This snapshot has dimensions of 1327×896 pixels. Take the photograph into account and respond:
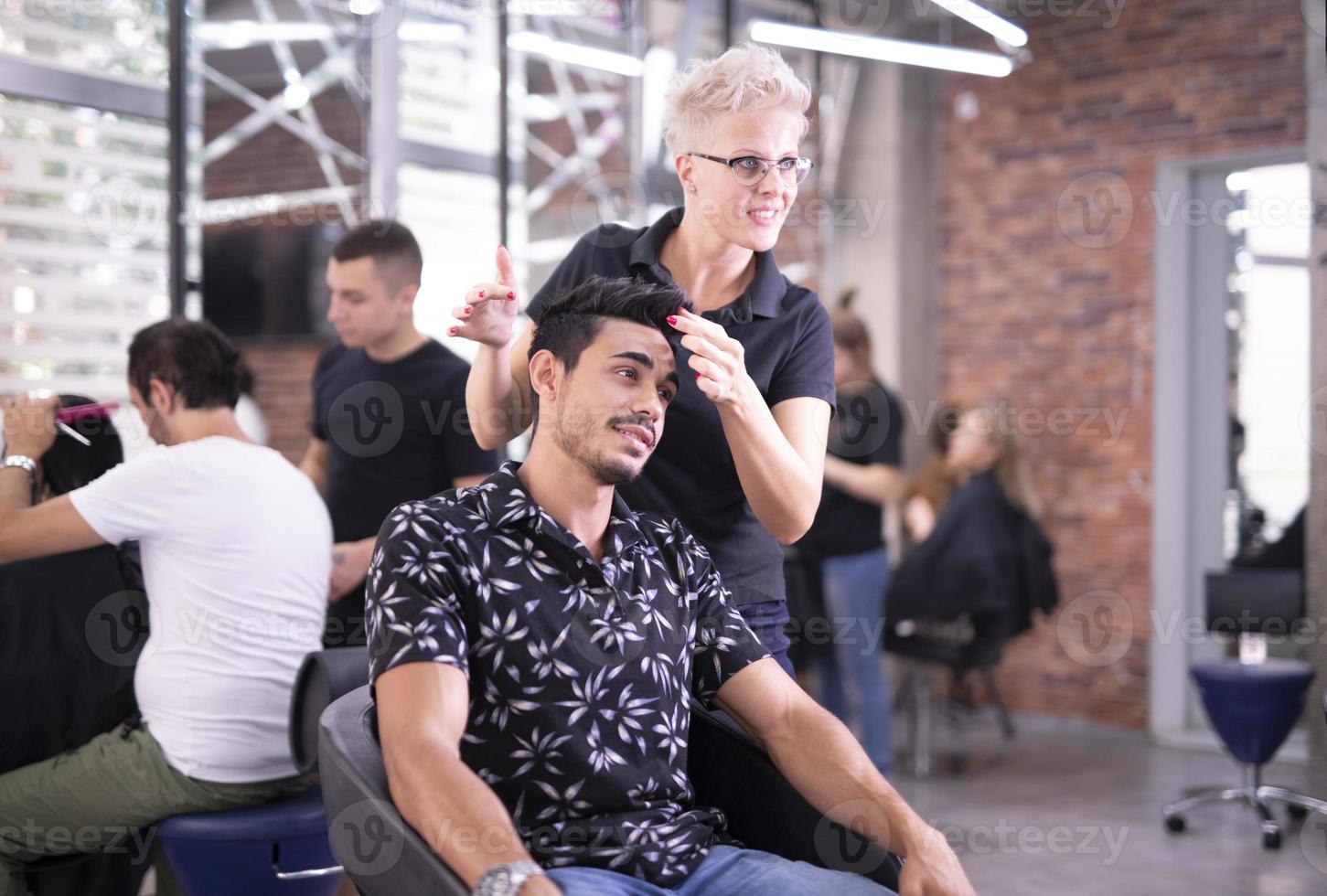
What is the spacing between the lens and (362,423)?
3.00m

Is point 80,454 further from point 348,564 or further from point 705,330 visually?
point 705,330

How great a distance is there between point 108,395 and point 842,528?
8.58 feet

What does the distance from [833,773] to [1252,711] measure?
2.96 meters

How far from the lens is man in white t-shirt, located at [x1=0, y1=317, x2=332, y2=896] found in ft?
7.85

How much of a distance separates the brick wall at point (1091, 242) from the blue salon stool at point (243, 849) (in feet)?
14.0

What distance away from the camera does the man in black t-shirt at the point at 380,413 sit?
2936mm

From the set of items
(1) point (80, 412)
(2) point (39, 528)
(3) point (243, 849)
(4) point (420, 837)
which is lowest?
(3) point (243, 849)

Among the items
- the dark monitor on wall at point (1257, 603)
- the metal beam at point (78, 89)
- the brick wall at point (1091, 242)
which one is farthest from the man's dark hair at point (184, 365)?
the brick wall at point (1091, 242)

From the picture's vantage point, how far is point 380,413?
296 cm

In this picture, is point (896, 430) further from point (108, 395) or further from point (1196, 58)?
point (108, 395)

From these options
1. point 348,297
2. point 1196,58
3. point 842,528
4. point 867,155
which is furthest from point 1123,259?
point 348,297

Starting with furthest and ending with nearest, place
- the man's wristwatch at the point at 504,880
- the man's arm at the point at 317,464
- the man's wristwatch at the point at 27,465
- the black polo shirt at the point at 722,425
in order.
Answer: the man's arm at the point at 317,464
the man's wristwatch at the point at 27,465
the black polo shirt at the point at 722,425
the man's wristwatch at the point at 504,880

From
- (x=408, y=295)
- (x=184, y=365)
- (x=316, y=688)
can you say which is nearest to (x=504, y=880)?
(x=316, y=688)

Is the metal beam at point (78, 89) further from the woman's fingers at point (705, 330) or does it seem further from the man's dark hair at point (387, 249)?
the woman's fingers at point (705, 330)
